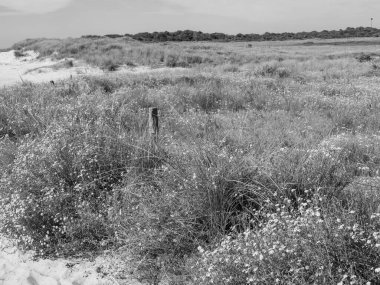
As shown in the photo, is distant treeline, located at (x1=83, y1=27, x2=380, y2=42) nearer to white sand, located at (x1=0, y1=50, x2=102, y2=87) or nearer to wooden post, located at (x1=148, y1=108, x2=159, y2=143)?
white sand, located at (x1=0, y1=50, x2=102, y2=87)

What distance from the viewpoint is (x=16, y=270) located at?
4.48m

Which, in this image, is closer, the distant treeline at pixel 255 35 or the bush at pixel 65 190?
the bush at pixel 65 190

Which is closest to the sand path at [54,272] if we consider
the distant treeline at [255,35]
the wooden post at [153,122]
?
the wooden post at [153,122]

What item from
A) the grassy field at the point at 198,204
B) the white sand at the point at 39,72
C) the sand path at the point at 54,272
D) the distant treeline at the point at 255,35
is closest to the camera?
the grassy field at the point at 198,204

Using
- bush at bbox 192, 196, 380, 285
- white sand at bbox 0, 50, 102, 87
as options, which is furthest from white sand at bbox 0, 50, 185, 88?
bush at bbox 192, 196, 380, 285

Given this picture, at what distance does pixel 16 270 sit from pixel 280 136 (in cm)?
487

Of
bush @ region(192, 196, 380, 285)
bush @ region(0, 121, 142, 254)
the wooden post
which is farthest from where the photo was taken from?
the wooden post

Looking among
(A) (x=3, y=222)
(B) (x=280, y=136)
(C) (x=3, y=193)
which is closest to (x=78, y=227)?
(A) (x=3, y=222)

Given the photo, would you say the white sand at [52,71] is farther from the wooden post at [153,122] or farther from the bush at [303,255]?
the bush at [303,255]

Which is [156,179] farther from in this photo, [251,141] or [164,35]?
[164,35]

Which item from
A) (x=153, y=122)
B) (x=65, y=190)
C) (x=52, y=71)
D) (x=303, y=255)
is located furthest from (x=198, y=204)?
(x=52, y=71)

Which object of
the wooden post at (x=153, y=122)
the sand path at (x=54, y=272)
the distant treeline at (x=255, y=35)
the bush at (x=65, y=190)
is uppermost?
the distant treeline at (x=255, y=35)

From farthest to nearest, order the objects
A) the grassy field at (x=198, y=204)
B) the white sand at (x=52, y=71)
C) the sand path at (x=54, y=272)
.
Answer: the white sand at (x=52, y=71), the sand path at (x=54, y=272), the grassy field at (x=198, y=204)

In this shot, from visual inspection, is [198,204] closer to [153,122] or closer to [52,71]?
[153,122]
